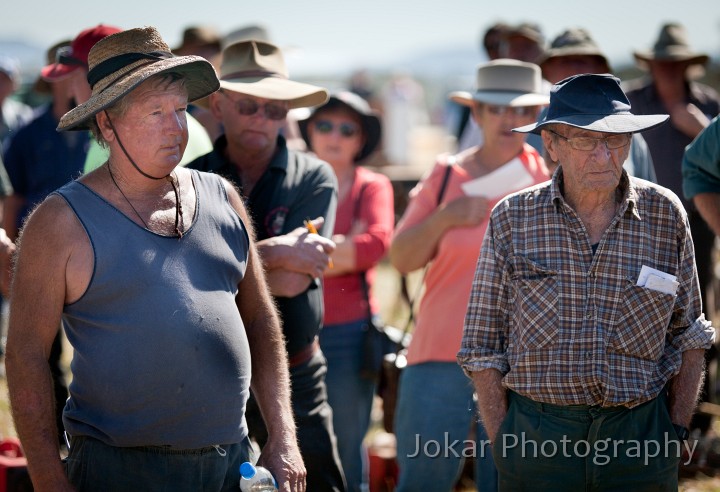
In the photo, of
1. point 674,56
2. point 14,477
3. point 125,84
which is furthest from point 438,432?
point 674,56

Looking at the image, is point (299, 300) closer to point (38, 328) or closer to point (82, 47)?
point (38, 328)

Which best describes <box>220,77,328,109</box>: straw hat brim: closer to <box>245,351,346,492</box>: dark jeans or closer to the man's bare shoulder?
<box>245,351,346,492</box>: dark jeans

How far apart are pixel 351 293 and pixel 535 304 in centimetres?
190

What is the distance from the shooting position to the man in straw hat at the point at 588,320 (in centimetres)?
300

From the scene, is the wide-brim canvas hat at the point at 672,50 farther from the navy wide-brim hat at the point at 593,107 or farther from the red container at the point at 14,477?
the red container at the point at 14,477

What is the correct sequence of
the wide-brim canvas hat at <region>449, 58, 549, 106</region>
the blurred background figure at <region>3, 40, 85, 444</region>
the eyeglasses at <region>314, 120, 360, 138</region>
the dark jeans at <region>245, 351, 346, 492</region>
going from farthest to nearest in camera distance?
the blurred background figure at <region>3, 40, 85, 444</region> → the eyeglasses at <region>314, 120, 360, 138</region> → the wide-brim canvas hat at <region>449, 58, 549, 106</region> → the dark jeans at <region>245, 351, 346, 492</region>

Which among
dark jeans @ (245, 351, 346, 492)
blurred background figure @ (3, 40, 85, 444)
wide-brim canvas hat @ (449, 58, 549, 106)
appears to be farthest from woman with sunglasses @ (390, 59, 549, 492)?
blurred background figure @ (3, 40, 85, 444)

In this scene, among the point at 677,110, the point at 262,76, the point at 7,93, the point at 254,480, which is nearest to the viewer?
the point at 254,480

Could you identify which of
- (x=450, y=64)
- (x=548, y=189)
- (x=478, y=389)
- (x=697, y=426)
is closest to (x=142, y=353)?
(x=478, y=389)

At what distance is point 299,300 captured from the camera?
3.75 metres

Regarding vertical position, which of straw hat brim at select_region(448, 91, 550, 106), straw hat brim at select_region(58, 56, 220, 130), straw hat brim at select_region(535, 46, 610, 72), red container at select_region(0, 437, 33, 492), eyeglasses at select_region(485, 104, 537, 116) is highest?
straw hat brim at select_region(58, 56, 220, 130)

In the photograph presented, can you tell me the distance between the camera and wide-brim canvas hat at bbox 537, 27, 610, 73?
5414 mm

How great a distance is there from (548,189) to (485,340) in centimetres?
57

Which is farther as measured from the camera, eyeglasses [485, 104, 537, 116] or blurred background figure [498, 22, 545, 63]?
blurred background figure [498, 22, 545, 63]
